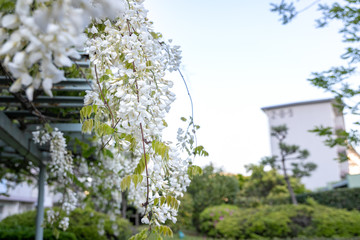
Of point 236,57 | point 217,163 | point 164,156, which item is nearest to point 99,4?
point 164,156

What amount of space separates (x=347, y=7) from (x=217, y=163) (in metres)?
10.5

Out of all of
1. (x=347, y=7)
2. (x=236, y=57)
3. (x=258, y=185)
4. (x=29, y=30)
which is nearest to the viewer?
(x=29, y=30)

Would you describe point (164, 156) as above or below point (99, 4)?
below

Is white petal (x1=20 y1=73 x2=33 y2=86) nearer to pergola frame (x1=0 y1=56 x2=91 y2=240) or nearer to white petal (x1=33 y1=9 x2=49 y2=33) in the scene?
white petal (x1=33 y1=9 x2=49 y2=33)

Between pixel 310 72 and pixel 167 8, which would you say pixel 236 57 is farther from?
pixel 167 8

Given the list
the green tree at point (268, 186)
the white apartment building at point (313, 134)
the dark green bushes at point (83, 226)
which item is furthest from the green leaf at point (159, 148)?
the white apartment building at point (313, 134)

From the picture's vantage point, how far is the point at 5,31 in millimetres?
726

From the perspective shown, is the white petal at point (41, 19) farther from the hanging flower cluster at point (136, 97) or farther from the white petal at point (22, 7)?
the hanging flower cluster at point (136, 97)

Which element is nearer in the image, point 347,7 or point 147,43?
point 147,43

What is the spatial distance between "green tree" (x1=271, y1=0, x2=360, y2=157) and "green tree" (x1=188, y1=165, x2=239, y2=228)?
8859mm

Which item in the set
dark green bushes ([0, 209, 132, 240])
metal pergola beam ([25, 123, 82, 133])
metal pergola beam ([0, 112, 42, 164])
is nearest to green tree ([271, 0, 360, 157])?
metal pergola beam ([25, 123, 82, 133])

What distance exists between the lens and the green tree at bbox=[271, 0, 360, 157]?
279 centimetres

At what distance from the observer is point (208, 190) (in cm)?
1216

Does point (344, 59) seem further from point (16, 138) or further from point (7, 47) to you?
point (16, 138)
